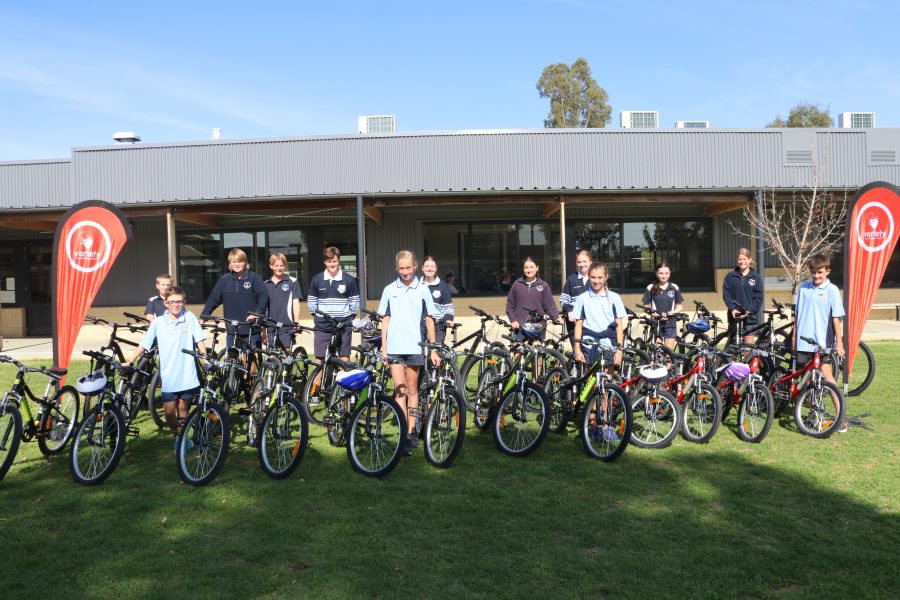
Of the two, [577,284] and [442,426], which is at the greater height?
[577,284]

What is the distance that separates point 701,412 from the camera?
620cm

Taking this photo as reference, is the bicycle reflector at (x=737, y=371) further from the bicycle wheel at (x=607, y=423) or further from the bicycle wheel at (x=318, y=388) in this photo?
the bicycle wheel at (x=318, y=388)

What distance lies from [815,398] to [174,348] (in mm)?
5540

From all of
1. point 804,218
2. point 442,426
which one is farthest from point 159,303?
point 804,218

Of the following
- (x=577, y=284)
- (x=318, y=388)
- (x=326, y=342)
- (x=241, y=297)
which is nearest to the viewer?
(x=318, y=388)

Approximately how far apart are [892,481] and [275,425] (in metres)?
4.49

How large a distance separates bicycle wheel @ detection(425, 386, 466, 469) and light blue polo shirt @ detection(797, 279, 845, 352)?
11.0 ft

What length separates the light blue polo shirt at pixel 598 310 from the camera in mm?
6266

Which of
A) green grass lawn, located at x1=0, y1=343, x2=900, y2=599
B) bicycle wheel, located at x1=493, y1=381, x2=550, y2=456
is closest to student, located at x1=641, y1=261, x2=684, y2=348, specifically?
green grass lawn, located at x1=0, y1=343, x2=900, y2=599

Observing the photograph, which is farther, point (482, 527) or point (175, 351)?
point (175, 351)

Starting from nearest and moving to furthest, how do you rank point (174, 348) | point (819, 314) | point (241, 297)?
point (174, 348) < point (819, 314) < point (241, 297)

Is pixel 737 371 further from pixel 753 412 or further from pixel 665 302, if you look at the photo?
pixel 665 302

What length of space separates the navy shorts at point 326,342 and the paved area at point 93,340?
22.0 ft

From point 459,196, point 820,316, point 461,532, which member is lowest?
point 461,532
